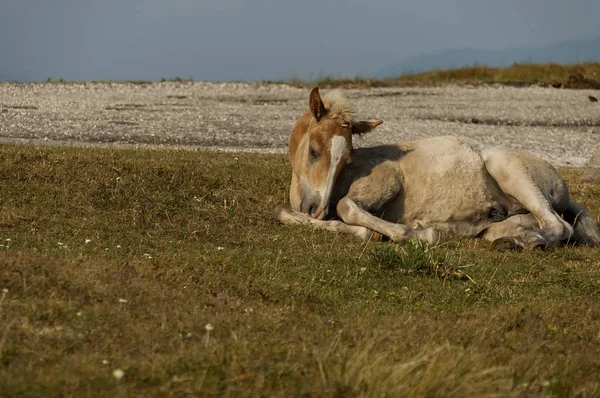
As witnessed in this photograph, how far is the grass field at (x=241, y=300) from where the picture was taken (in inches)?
210

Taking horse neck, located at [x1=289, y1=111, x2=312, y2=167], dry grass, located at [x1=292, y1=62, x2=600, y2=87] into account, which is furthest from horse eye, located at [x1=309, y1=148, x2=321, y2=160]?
dry grass, located at [x1=292, y1=62, x2=600, y2=87]

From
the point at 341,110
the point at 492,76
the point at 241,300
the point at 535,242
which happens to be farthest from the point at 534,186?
the point at 492,76

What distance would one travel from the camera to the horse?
11297mm

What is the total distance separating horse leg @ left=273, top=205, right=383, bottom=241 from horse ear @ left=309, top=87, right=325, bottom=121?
119 cm

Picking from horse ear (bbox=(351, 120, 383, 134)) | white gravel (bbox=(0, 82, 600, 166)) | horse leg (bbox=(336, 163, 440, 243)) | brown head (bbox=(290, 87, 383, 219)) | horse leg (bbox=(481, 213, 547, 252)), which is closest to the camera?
horse leg (bbox=(481, 213, 547, 252))

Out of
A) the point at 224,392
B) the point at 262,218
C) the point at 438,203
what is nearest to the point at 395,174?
the point at 438,203

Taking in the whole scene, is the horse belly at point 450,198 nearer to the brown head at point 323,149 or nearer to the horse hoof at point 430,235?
the horse hoof at point 430,235

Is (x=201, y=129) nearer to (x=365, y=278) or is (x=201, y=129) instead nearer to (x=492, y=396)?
(x=365, y=278)

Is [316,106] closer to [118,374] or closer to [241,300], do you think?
[241,300]

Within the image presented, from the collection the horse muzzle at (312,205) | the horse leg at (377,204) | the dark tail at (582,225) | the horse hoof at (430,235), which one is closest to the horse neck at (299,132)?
the horse muzzle at (312,205)

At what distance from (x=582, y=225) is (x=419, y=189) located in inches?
81.7

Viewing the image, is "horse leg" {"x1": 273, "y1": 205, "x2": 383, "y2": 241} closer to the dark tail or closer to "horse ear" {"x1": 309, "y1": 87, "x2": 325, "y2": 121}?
"horse ear" {"x1": 309, "y1": 87, "x2": 325, "y2": 121}

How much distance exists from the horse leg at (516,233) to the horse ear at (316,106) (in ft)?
8.24

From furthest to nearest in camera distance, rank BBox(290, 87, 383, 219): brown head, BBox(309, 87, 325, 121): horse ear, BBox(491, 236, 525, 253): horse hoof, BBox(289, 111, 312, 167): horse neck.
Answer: BBox(289, 111, 312, 167): horse neck < BBox(309, 87, 325, 121): horse ear < BBox(290, 87, 383, 219): brown head < BBox(491, 236, 525, 253): horse hoof
